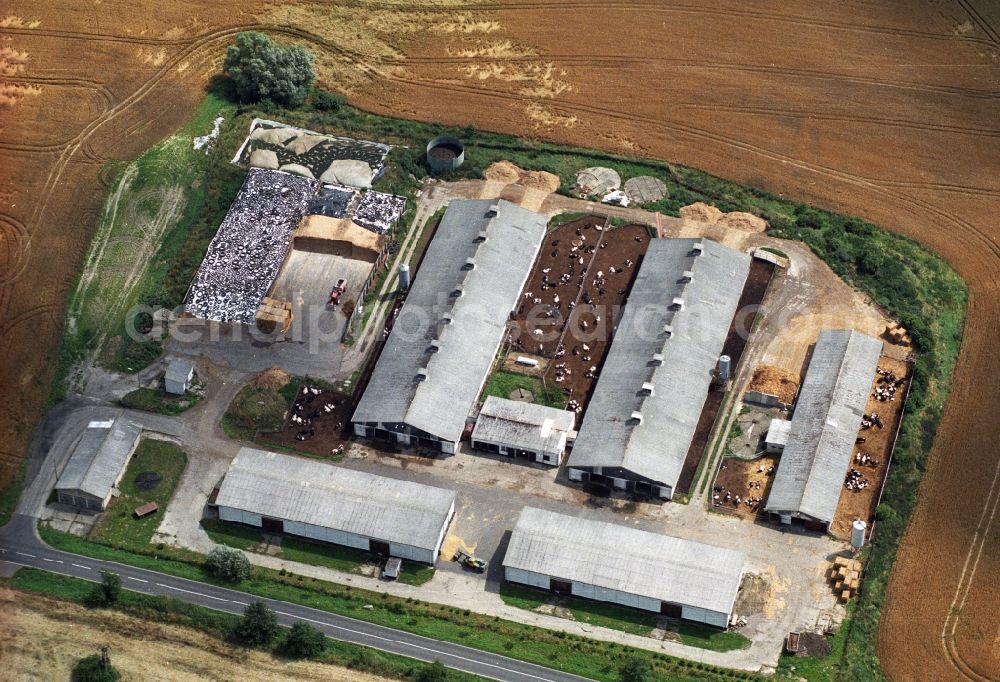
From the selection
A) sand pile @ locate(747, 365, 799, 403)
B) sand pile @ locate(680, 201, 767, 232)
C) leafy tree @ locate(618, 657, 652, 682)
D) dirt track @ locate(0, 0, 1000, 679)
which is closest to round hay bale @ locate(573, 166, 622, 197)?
dirt track @ locate(0, 0, 1000, 679)

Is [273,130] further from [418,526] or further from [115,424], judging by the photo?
[418,526]

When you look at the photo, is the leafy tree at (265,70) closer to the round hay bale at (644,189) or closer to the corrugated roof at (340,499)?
the round hay bale at (644,189)

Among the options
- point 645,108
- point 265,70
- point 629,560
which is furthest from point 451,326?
point 265,70

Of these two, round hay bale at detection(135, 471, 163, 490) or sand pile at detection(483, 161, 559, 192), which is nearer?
round hay bale at detection(135, 471, 163, 490)

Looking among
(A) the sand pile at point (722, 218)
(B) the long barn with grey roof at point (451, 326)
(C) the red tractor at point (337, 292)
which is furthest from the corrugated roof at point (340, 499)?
(A) the sand pile at point (722, 218)

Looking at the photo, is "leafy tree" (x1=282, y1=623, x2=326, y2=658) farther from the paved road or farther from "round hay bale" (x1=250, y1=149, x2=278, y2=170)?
"round hay bale" (x1=250, y1=149, x2=278, y2=170)

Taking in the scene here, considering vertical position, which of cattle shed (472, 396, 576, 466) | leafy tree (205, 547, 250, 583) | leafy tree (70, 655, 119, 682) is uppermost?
cattle shed (472, 396, 576, 466)

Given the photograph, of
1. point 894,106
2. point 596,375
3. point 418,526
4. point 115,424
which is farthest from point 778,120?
point 115,424

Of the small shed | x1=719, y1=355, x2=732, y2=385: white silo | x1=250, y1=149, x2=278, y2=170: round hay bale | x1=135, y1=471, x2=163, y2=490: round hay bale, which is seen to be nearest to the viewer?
x1=135, y1=471, x2=163, y2=490: round hay bale
